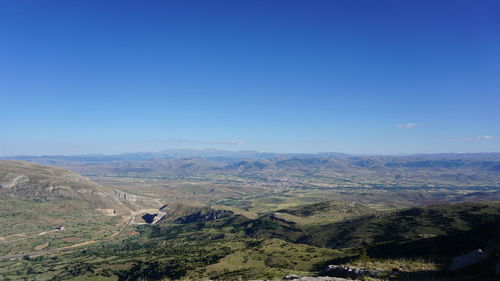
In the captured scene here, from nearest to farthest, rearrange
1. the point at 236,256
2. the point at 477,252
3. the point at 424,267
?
the point at 477,252, the point at 424,267, the point at 236,256

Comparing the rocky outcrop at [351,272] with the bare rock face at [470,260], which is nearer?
the bare rock face at [470,260]

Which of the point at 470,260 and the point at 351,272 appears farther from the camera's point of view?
the point at 351,272

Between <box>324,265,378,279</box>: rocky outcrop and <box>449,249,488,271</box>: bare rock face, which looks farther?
<box>324,265,378,279</box>: rocky outcrop

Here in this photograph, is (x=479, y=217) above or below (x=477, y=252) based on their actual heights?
below

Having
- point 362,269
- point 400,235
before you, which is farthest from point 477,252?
point 400,235

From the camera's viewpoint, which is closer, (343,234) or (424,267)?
(424,267)

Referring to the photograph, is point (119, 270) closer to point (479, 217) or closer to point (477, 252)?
point (477, 252)

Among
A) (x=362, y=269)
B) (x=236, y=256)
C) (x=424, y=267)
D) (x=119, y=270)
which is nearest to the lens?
(x=424, y=267)

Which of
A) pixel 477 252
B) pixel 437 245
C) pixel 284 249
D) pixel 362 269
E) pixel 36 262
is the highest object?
pixel 477 252

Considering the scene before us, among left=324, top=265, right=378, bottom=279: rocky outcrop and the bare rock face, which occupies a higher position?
the bare rock face

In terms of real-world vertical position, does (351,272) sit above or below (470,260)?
below

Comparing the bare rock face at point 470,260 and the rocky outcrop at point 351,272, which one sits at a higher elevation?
the bare rock face at point 470,260
